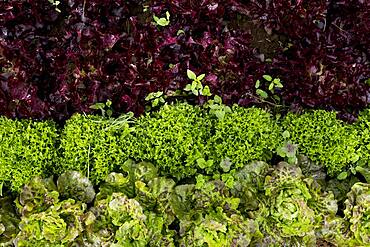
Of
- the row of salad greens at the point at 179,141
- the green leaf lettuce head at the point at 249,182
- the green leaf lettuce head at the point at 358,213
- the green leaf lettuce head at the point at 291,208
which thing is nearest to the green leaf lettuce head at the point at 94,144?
the row of salad greens at the point at 179,141

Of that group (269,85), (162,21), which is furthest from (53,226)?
(269,85)

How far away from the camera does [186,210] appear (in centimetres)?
243

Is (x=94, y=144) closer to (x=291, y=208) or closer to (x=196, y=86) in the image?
(x=196, y=86)

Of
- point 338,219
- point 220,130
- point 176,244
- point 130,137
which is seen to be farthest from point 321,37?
point 176,244

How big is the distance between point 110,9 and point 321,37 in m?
1.00

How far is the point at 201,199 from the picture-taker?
2410 mm

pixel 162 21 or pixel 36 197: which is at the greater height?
pixel 162 21

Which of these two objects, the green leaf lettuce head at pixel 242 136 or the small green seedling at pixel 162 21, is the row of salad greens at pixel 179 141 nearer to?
the green leaf lettuce head at pixel 242 136

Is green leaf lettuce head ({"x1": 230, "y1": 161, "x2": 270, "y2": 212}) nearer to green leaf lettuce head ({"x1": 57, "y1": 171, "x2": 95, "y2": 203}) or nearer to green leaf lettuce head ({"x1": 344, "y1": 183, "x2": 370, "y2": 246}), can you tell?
green leaf lettuce head ({"x1": 344, "y1": 183, "x2": 370, "y2": 246})

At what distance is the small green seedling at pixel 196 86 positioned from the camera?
2.43 m

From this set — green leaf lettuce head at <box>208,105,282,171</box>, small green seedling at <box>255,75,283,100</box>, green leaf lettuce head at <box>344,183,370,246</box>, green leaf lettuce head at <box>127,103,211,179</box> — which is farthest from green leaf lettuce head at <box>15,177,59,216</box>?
green leaf lettuce head at <box>344,183,370,246</box>

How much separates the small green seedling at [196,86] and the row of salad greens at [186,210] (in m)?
0.39

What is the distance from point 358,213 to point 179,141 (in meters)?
0.90

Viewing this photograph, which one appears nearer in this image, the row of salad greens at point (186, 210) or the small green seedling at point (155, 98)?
the row of salad greens at point (186, 210)
